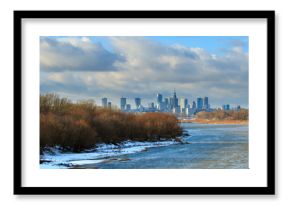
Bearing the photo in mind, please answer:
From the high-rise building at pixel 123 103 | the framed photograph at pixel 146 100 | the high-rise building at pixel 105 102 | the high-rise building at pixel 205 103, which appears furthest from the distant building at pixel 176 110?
the high-rise building at pixel 105 102

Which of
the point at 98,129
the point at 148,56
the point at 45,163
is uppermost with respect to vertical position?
the point at 148,56

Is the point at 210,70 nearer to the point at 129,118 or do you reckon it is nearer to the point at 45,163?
the point at 129,118

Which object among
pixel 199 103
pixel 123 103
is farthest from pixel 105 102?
pixel 199 103

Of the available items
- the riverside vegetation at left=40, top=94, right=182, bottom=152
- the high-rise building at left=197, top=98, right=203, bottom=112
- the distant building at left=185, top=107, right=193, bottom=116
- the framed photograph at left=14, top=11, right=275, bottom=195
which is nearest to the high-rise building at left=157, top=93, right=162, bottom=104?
the framed photograph at left=14, top=11, right=275, bottom=195

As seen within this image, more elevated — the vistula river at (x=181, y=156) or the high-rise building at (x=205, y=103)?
the high-rise building at (x=205, y=103)

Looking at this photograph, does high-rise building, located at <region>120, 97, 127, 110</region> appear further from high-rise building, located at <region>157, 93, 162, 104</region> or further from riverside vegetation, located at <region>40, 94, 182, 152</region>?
high-rise building, located at <region>157, 93, 162, 104</region>

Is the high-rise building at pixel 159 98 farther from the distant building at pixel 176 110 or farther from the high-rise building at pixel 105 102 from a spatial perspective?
the high-rise building at pixel 105 102

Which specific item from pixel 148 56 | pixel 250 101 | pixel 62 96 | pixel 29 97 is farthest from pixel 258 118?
pixel 29 97

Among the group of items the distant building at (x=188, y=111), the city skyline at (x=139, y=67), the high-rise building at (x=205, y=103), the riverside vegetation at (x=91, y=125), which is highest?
the city skyline at (x=139, y=67)
